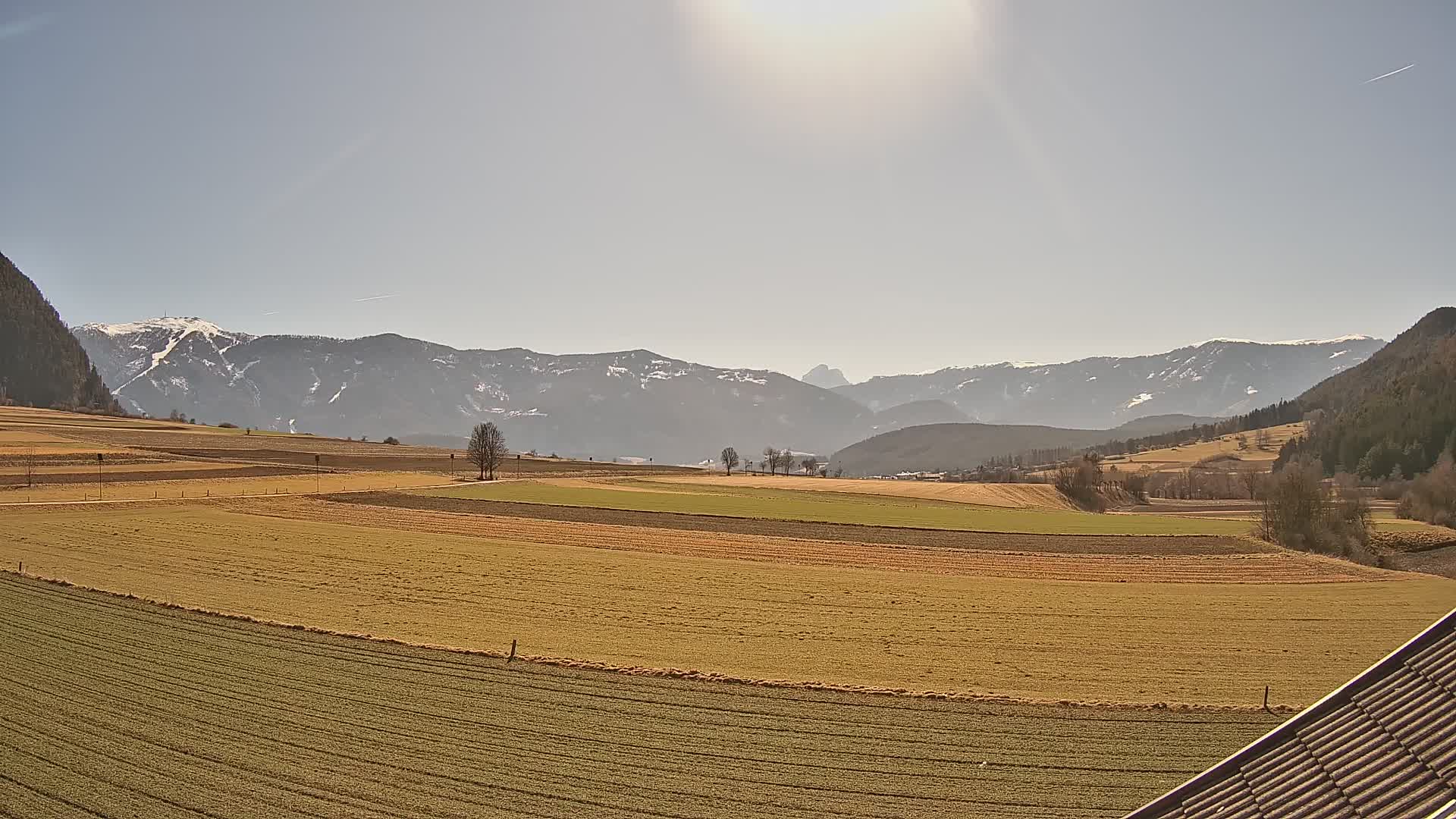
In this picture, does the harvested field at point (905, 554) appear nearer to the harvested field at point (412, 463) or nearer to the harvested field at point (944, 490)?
the harvested field at point (944, 490)

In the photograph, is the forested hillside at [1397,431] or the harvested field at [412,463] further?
the forested hillside at [1397,431]

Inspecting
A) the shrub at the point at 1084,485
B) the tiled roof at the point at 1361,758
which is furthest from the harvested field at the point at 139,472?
the shrub at the point at 1084,485

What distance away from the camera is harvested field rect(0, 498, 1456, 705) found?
25406mm

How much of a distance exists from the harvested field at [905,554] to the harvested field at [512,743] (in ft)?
90.2

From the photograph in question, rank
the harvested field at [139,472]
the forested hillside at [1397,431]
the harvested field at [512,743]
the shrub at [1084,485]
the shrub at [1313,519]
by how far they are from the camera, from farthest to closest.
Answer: the forested hillside at [1397,431], the shrub at [1084,485], the harvested field at [139,472], the shrub at [1313,519], the harvested field at [512,743]

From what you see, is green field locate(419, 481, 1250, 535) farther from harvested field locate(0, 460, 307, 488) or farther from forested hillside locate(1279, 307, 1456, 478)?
forested hillside locate(1279, 307, 1456, 478)

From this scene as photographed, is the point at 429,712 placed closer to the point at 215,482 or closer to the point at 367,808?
the point at 367,808

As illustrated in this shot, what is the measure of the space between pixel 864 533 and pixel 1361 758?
58.3 metres

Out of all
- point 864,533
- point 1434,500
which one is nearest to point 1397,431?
point 1434,500

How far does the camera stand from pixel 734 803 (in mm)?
15648

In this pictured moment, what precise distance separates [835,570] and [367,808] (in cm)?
3405

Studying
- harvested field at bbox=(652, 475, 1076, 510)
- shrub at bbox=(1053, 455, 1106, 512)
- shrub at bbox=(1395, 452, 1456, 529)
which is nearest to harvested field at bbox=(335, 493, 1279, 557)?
shrub at bbox=(1395, 452, 1456, 529)

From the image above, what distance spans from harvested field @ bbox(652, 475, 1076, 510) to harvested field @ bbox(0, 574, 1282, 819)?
88.2 metres

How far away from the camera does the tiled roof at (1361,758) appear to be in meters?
7.35
